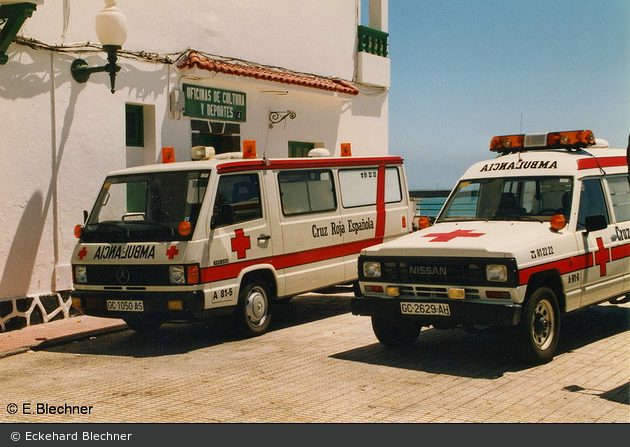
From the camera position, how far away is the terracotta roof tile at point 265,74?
13.6m

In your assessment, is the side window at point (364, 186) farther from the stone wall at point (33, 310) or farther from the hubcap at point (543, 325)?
the stone wall at point (33, 310)

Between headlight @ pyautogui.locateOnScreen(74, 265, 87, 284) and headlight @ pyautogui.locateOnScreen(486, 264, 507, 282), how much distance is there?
16.3 feet

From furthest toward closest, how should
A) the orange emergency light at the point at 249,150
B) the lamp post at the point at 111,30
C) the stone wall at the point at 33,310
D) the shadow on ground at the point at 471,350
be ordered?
the lamp post at the point at 111,30, the stone wall at the point at 33,310, the orange emergency light at the point at 249,150, the shadow on ground at the point at 471,350

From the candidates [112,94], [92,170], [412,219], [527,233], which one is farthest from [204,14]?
[527,233]

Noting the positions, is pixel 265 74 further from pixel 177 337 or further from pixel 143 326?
pixel 177 337

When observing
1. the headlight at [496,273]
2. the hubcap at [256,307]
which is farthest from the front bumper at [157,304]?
the headlight at [496,273]

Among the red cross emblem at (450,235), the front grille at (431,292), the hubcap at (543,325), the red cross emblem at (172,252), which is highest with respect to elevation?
the red cross emblem at (450,235)

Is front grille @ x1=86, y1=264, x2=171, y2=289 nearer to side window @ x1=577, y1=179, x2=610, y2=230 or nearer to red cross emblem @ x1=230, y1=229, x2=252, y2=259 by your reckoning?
red cross emblem @ x1=230, y1=229, x2=252, y2=259

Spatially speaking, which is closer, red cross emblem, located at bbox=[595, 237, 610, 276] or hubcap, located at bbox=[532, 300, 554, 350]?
hubcap, located at bbox=[532, 300, 554, 350]

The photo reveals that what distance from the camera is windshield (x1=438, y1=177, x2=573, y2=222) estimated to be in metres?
8.72

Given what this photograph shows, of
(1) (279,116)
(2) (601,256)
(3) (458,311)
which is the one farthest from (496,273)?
(1) (279,116)

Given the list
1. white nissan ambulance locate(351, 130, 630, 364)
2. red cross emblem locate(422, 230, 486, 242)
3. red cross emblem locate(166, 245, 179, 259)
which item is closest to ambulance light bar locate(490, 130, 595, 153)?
→ white nissan ambulance locate(351, 130, 630, 364)

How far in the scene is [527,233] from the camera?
26.5 feet

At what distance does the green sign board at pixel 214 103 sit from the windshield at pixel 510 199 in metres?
6.13
